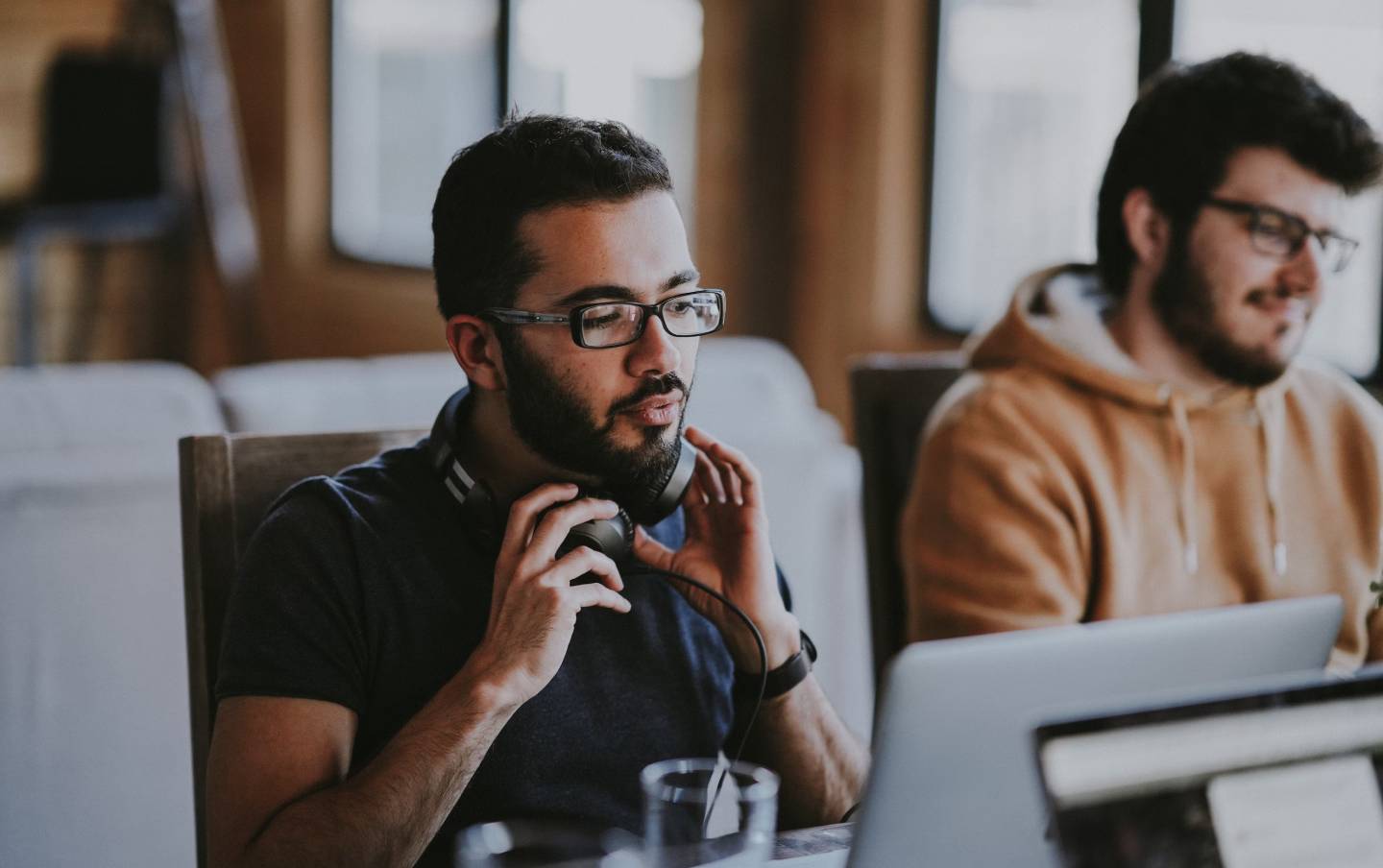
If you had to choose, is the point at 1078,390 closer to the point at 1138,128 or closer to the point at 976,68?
the point at 1138,128

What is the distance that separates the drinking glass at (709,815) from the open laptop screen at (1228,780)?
0.70ft

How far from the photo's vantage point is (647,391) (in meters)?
1.27

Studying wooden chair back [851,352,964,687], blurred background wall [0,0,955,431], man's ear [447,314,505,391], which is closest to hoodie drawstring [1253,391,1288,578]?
wooden chair back [851,352,964,687]

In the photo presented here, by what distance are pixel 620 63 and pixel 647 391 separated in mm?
3938

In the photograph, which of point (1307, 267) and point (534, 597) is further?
point (1307, 267)

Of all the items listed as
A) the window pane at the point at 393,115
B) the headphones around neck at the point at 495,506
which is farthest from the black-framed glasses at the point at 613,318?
the window pane at the point at 393,115

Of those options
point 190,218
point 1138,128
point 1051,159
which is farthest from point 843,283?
point 190,218

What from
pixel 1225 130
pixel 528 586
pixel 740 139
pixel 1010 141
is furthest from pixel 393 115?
pixel 528 586

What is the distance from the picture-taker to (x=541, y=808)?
126 cm

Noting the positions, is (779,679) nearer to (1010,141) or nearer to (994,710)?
(994,710)

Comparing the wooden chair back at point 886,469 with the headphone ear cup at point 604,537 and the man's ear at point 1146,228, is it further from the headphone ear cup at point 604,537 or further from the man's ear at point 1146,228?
the headphone ear cup at point 604,537

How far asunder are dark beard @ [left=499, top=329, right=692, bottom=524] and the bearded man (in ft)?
1.68

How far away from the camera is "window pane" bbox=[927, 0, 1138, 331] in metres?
3.68

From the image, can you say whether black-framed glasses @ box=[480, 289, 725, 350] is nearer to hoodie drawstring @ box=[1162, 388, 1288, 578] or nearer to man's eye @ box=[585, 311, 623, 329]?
man's eye @ box=[585, 311, 623, 329]
